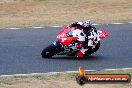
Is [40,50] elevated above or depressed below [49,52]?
below

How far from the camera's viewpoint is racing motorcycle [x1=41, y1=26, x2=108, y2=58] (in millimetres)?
14336

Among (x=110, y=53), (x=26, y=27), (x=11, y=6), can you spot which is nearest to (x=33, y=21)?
(x=26, y=27)

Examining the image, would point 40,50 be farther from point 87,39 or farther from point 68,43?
point 87,39

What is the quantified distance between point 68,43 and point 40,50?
5.62 ft

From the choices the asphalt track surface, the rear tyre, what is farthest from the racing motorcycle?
the asphalt track surface

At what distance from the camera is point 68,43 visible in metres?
14.3

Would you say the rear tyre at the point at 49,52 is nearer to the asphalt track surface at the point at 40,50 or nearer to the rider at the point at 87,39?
the asphalt track surface at the point at 40,50

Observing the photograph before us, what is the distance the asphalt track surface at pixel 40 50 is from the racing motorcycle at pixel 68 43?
191 mm

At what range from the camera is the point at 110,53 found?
15773mm

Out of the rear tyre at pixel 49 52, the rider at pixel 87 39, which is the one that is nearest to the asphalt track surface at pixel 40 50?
the rear tyre at pixel 49 52

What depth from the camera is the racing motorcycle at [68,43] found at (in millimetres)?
14336

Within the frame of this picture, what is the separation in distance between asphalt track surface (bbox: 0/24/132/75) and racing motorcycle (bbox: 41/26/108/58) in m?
0.19

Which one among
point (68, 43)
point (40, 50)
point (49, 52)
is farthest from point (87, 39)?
point (40, 50)

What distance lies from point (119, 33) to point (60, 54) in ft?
16.1
